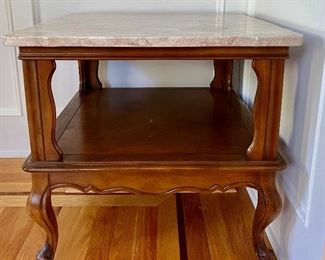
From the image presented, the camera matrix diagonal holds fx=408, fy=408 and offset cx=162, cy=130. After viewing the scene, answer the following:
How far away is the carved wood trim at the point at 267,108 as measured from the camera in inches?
30.9

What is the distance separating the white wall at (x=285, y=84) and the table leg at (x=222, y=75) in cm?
6

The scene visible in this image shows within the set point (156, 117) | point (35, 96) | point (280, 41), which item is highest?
point (280, 41)

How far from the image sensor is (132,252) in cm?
104

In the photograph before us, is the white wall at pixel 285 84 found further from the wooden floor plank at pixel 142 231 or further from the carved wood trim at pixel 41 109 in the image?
the carved wood trim at pixel 41 109

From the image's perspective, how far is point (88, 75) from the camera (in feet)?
4.64

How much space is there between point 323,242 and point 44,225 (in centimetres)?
58

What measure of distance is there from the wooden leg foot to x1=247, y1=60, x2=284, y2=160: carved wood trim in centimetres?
7

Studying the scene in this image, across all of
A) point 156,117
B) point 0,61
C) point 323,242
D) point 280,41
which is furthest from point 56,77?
point 323,242

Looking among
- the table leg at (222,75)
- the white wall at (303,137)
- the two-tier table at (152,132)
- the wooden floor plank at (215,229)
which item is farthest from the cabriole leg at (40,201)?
the table leg at (222,75)

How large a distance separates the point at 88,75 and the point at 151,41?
719 mm

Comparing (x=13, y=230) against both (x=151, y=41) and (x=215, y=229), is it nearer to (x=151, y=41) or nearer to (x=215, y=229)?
(x=215, y=229)

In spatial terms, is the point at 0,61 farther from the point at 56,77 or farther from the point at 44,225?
the point at 44,225

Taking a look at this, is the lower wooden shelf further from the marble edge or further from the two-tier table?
the marble edge

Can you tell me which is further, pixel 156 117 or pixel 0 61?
pixel 0 61
